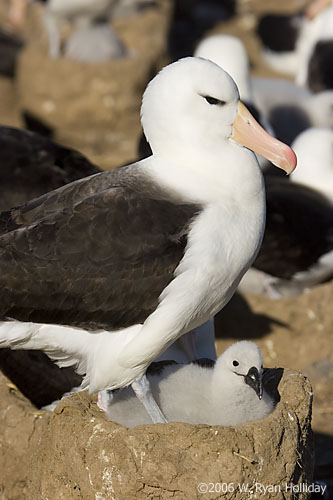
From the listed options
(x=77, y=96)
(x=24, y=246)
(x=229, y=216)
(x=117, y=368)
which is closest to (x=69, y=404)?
(x=117, y=368)

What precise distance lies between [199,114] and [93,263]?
81 centimetres

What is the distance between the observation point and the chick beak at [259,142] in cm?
437

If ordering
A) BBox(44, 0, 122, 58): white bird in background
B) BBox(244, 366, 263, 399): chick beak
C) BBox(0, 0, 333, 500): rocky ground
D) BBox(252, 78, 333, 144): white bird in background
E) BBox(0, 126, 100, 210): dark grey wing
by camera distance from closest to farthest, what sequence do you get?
BBox(0, 0, 333, 500): rocky ground, BBox(244, 366, 263, 399): chick beak, BBox(0, 126, 100, 210): dark grey wing, BBox(252, 78, 333, 144): white bird in background, BBox(44, 0, 122, 58): white bird in background

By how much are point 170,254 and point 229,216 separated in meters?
0.30

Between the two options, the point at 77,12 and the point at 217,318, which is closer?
the point at 217,318

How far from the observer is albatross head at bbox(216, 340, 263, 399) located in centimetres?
426

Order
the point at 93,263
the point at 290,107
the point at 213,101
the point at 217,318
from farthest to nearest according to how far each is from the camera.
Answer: the point at 290,107 → the point at 217,318 → the point at 213,101 → the point at 93,263

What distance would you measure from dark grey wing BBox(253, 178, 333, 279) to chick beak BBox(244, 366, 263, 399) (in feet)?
7.71

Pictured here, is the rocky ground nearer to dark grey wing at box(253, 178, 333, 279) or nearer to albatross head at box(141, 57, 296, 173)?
dark grey wing at box(253, 178, 333, 279)

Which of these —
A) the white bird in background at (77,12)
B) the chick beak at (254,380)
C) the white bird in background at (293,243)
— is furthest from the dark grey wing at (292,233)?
the white bird in background at (77,12)

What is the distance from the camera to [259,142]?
4.37 m

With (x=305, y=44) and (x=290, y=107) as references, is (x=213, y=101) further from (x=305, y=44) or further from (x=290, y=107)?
(x=305, y=44)

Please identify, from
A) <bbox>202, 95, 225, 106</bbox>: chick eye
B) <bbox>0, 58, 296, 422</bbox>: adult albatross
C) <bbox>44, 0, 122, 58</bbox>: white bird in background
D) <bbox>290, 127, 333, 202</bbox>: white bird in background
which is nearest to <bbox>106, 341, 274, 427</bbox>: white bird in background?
<bbox>0, 58, 296, 422</bbox>: adult albatross

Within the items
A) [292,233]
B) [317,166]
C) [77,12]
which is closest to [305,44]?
[77,12]
